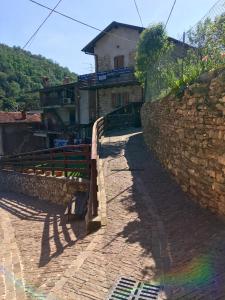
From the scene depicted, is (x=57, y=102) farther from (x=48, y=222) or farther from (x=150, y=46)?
(x=48, y=222)

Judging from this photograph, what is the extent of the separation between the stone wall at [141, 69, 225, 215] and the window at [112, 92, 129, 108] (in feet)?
51.7

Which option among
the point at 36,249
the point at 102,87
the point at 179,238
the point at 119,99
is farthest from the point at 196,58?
the point at 102,87

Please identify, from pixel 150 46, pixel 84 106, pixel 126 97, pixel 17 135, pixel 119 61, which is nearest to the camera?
pixel 150 46

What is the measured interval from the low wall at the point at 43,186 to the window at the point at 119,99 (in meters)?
11.1

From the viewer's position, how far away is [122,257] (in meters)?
4.71

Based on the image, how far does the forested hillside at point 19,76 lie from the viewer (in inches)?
2322

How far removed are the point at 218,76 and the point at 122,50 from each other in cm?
2016

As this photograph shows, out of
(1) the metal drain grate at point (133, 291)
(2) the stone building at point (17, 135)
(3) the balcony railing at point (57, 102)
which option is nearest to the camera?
(1) the metal drain grate at point (133, 291)

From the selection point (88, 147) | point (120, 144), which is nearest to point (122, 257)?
point (88, 147)

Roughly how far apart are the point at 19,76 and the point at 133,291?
214ft

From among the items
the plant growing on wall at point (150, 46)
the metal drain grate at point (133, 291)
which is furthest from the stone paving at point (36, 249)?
the plant growing on wall at point (150, 46)

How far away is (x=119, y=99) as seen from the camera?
24641 mm

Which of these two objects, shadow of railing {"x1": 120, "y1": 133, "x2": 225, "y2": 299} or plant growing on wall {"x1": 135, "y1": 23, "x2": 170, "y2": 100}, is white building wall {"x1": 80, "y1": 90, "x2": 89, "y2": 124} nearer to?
plant growing on wall {"x1": 135, "y1": 23, "x2": 170, "y2": 100}

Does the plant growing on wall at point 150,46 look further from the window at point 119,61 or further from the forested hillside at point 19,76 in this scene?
the forested hillside at point 19,76
